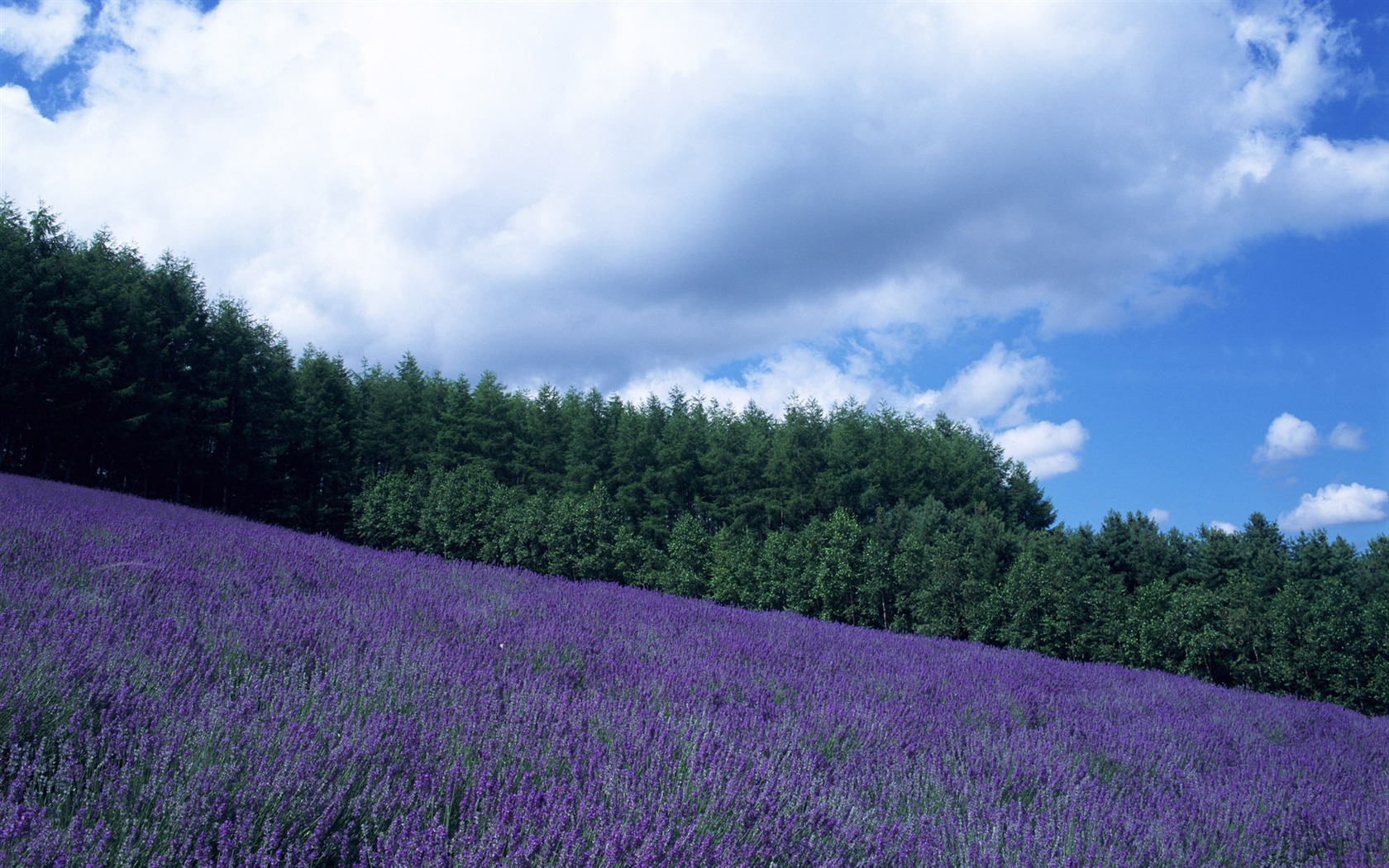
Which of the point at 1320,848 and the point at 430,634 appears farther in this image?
the point at 430,634

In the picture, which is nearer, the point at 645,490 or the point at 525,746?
the point at 525,746

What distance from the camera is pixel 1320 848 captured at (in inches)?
140

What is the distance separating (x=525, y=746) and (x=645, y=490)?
29.4 metres

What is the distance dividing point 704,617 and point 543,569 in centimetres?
1316

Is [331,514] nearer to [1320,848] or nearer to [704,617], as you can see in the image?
[704,617]

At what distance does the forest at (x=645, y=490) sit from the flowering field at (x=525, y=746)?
792 cm

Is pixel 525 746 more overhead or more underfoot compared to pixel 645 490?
more underfoot

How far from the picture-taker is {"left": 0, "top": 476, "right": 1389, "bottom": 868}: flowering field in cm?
176

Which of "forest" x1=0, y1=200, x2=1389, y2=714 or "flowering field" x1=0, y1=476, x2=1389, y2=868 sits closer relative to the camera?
"flowering field" x1=0, y1=476, x2=1389, y2=868

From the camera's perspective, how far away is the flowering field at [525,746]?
1.76m

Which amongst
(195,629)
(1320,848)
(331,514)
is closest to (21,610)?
(195,629)

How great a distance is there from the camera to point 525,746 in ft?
7.86

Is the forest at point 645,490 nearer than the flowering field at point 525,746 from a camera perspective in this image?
No

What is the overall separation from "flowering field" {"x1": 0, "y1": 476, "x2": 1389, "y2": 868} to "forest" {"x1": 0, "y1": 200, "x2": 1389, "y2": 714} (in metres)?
7.92
